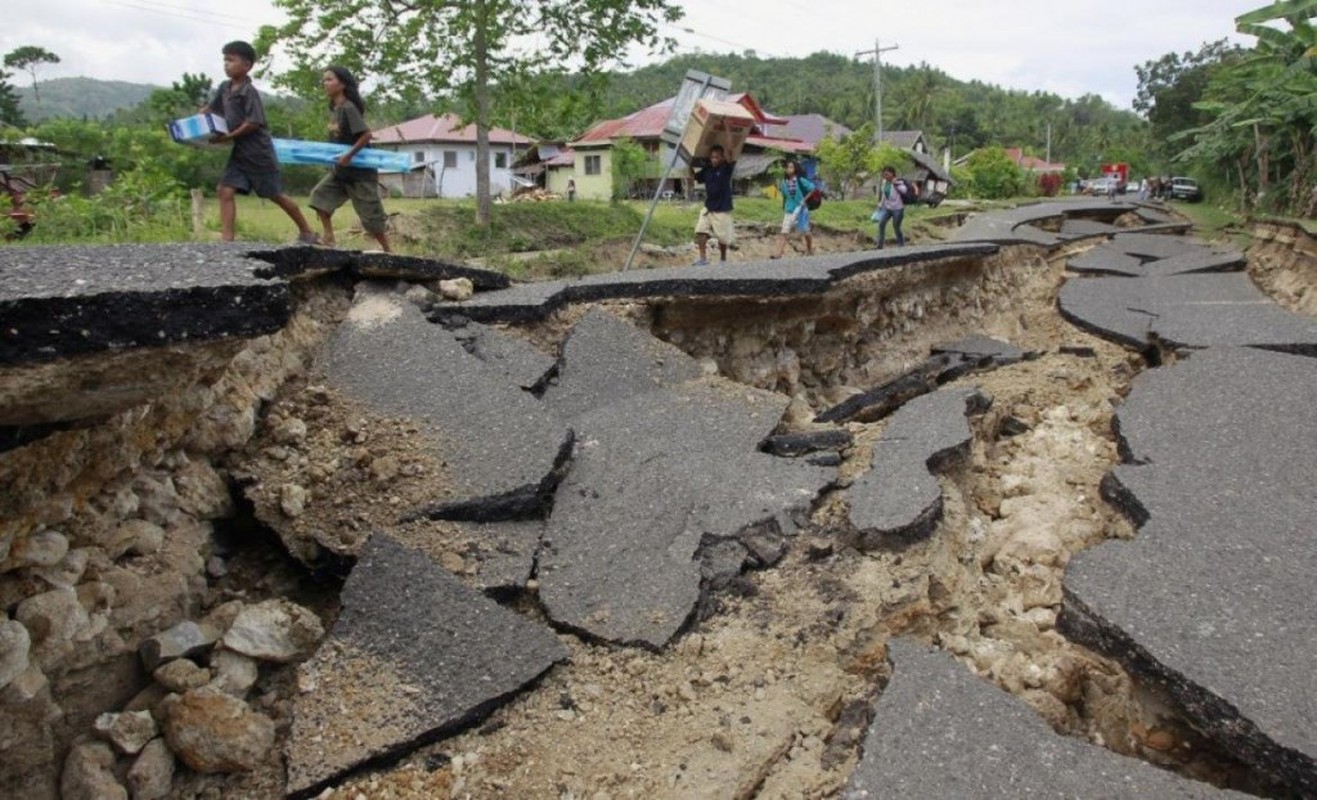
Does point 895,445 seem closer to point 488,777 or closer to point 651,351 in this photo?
point 651,351

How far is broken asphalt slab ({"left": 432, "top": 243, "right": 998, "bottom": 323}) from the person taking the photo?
15.0 ft

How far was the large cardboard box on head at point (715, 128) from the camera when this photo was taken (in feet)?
27.1

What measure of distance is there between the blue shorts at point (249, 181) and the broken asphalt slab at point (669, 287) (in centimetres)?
217

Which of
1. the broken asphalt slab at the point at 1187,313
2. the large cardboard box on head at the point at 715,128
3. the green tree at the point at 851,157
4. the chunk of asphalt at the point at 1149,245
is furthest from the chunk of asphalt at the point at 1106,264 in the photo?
the green tree at the point at 851,157

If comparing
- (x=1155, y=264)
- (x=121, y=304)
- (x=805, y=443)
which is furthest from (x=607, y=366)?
(x=1155, y=264)

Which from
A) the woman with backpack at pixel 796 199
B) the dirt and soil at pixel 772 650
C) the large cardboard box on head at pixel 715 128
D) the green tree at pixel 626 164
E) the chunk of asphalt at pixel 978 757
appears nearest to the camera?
the chunk of asphalt at pixel 978 757

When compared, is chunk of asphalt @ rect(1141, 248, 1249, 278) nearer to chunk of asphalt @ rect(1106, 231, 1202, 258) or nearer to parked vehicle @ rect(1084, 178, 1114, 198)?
chunk of asphalt @ rect(1106, 231, 1202, 258)

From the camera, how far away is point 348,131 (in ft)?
20.5

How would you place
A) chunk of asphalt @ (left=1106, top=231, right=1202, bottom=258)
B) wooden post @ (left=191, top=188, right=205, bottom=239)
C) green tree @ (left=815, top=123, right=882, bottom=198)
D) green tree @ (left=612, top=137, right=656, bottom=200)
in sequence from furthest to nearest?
green tree @ (left=612, top=137, right=656, bottom=200), green tree @ (left=815, top=123, right=882, bottom=198), chunk of asphalt @ (left=1106, top=231, right=1202, bottom=258), wooden post @ (left=191, top=188, right=205, bottom=239)

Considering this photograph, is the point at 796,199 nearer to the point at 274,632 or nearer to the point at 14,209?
the point at 14,209

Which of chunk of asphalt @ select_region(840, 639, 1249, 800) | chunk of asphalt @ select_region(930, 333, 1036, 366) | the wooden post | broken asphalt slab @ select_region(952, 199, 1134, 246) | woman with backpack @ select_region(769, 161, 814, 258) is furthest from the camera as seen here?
woman with backpack @ select_region(769, 161, 814, 258)

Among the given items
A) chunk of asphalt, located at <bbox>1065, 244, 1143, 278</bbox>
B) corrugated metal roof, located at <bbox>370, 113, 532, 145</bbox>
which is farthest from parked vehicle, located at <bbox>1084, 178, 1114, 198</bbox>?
chunk of asphalt, located at <bbox>1065, 244, 1143, 278</bbox>

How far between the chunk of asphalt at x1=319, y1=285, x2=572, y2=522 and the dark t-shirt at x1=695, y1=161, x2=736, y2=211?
5015 millimetres

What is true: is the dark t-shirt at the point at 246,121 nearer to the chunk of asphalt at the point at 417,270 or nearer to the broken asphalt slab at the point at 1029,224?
the chunk of asphalt at the point at 417,270
